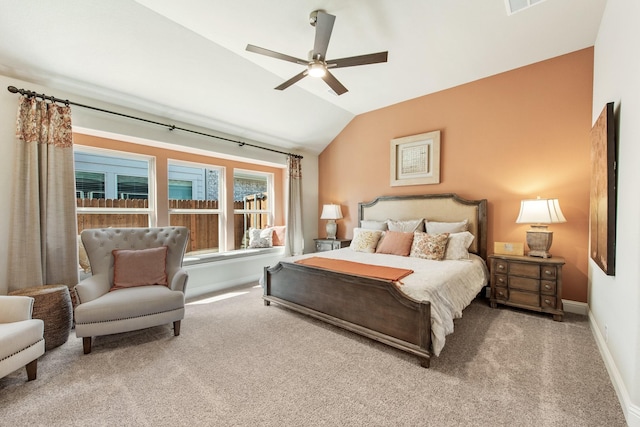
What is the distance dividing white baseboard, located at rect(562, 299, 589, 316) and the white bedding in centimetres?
87

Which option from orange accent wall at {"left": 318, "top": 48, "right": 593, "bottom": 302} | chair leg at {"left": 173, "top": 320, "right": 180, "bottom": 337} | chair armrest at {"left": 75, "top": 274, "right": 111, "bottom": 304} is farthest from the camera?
orange accent wall at {"left": 318, "top": 48, "right": 593, "bottom": 302}

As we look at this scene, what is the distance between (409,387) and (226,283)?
3316 mm

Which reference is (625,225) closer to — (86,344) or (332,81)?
(332,81)

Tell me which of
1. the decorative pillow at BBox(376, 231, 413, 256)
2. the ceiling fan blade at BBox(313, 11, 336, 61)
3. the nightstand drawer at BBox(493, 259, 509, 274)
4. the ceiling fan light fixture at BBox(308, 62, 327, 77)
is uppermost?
the ceiling fan blade at BBox(313, 11, 336, 61)

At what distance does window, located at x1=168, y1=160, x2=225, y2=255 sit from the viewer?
4159mm

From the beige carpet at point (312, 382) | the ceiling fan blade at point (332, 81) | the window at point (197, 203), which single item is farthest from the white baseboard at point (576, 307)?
the window at point (197, 203)

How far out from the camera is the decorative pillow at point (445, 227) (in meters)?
3.62

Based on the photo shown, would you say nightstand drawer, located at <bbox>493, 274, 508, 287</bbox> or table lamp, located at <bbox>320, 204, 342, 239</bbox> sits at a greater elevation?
table lamp, located at <bbox>320, 204, 342, 239</bbox>

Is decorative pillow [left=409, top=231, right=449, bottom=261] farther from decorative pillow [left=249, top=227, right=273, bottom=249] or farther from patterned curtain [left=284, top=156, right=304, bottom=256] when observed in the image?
decorative pillow [left=249, top=227, right=273, bottom=249]

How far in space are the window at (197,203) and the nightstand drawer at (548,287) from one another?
179 inches

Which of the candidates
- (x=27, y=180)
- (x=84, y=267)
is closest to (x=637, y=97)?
(x=27, y=180)

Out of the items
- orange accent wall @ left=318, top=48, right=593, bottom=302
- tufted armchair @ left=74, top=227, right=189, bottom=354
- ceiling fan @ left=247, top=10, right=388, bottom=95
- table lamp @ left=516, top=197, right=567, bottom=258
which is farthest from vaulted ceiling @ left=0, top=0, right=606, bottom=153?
table lamp @ left=516, top=197, right=567, bottom=258

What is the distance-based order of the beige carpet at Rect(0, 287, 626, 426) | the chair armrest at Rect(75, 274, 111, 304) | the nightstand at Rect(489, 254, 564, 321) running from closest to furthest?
the beige carpet at Rect(0, 287, 626, 426)
the chair armrest at Rect(75, 274, 111, 304)
the nightstand at Rect(489, 254, 564, 321)

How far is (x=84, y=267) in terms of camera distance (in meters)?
3.09
